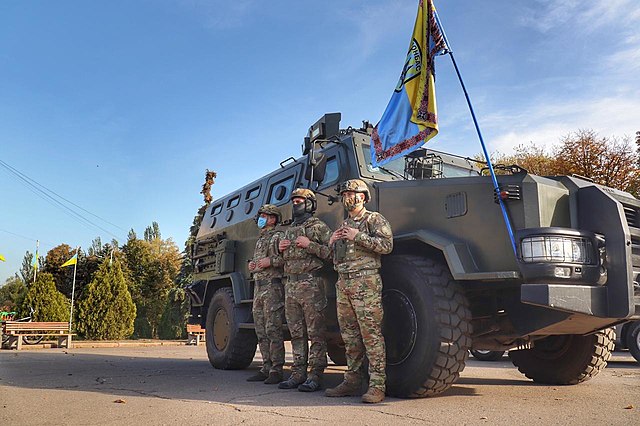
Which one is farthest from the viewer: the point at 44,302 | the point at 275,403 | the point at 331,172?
the point at 44,302

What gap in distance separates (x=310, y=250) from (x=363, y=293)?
0.90 metres

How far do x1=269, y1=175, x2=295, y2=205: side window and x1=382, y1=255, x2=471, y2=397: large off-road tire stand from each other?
2.55 metres

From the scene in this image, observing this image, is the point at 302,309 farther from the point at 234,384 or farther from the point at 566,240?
the point at 566,240

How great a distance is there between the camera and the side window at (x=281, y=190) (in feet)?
23.9

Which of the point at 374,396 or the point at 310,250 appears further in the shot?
the point at 310,250

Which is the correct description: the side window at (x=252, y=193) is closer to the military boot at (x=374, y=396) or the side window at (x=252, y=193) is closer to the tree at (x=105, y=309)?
the military boot at (x=374, y=396)

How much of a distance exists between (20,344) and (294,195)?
1286cm

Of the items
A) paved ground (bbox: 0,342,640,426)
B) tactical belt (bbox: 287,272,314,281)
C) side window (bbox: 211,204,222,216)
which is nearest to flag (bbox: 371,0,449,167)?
tactical belt (bbox: 287,272,314,281)

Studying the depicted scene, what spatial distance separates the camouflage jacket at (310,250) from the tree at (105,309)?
19005 millimetres

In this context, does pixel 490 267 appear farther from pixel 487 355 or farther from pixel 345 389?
pixel 487 355

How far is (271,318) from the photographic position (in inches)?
244

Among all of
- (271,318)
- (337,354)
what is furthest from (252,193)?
(271,318)

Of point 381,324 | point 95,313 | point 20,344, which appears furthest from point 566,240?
point 95,313

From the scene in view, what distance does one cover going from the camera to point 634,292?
4281 mm
